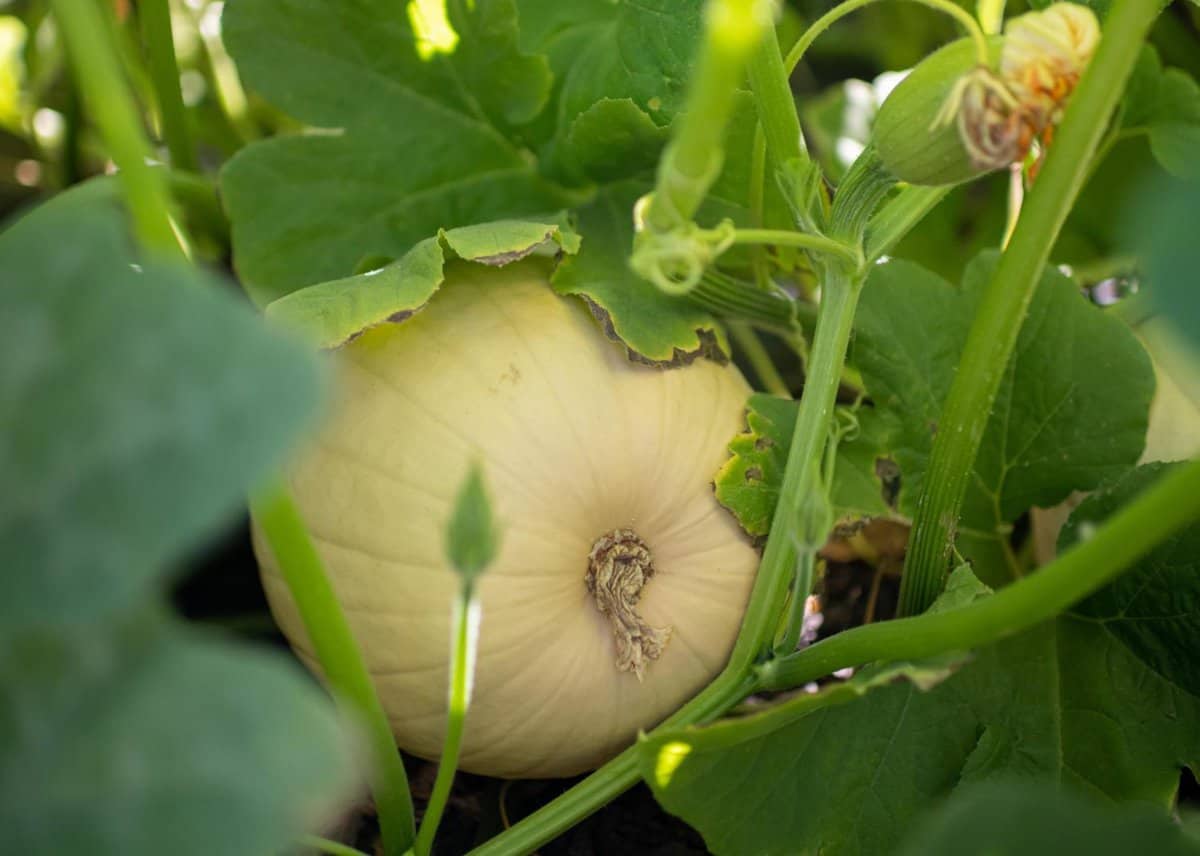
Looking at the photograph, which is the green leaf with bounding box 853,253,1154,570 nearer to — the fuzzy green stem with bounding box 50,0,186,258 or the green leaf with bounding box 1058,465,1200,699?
the green leaf with bounding box 1058,465,1200,699

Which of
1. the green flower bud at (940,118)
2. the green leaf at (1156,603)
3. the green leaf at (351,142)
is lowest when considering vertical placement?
the green leaf at (1156,603)

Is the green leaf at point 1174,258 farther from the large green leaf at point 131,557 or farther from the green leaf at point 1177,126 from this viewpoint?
the green leaf at point 1177,126

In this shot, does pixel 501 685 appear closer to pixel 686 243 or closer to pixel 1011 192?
pixel 686 243

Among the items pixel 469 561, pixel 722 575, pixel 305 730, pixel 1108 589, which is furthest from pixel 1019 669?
pixel 305 730

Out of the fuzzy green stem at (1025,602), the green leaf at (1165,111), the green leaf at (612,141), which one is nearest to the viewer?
the fuzzy green stem at (1025,602)

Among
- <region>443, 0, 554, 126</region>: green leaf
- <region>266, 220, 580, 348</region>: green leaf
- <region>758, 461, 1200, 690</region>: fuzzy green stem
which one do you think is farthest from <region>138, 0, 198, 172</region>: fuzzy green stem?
<region>758, 461, 1200, 690</region>: fuzzy green stem

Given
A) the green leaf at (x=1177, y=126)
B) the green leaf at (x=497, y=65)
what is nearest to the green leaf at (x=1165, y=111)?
the green leaf at (x=1177, y=126)

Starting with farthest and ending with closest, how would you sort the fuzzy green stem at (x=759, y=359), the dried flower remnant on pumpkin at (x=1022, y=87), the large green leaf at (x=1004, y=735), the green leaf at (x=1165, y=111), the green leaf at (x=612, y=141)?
the fuzzy green stem at (x=759, y=359) → the green leaf at (x=1165, y=111) → the green leaf at (x=612, y=141) → the large green leaf at (x=1004, y=735) → the dried flower remnant on pumpkin at (x=1022, y=87)

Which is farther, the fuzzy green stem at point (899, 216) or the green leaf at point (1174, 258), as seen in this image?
the fuzzy green stem at point (899, 216)
